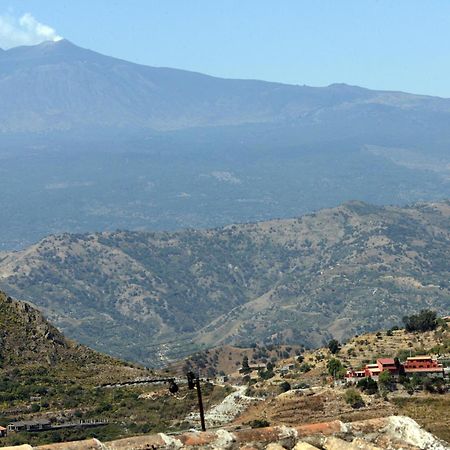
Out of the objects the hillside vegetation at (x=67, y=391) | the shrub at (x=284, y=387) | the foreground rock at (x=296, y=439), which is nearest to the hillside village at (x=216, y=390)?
the shrub at (x=284, y=387)

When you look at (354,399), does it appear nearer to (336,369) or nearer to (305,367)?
(336,369)

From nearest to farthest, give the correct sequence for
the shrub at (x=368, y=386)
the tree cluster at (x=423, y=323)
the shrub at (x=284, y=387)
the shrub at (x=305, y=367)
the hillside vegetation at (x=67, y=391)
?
the shrub at (x=368, y=386) → the hillside vegetation at (x=67, y=391) → the shrub at (x=284, y=387) → the shrub at (x=305, y=367) → the tree cluster at (x=423, y=323)

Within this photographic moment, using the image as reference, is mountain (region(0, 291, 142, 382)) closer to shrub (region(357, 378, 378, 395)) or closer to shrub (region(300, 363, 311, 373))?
shrub (region(300, 363, 311, 373))

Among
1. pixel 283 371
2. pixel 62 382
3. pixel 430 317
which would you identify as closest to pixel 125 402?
pixel 62 382

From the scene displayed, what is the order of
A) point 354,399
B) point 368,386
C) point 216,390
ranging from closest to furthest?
point 354,399 < point 368,386 < point 216,390

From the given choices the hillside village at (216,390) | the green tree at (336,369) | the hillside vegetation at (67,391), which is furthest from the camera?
the green tree at (336,369)

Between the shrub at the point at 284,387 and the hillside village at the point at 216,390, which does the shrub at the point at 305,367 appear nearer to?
the hillside village at the point at 216,390

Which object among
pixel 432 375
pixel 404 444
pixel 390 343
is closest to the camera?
pixel 404 444

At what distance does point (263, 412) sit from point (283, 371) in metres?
37.3

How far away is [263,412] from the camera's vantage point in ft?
250

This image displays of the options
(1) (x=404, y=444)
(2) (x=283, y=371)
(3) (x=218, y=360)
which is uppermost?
(1) (x=404, y=444)

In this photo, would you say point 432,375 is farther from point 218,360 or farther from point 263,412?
point 218,360

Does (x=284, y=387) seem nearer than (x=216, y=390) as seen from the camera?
Yes

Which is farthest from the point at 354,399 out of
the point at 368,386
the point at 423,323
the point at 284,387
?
the point at 423,323
